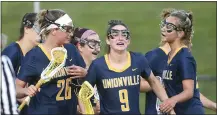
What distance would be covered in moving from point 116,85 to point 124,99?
16 cm

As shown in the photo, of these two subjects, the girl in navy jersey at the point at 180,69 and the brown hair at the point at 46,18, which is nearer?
the brown hair at the point at 46,18

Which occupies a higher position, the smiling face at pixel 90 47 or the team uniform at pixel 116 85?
the smiling face at pixel 90 47

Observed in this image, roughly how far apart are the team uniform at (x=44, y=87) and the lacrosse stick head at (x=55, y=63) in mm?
98

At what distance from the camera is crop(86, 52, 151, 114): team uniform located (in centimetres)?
872

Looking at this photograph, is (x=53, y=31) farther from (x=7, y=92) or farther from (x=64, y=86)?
(x=7, y=92)

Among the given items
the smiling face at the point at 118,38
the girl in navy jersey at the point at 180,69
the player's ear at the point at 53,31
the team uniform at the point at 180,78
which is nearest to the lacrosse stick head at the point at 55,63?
the player's ear at the point at 53,31

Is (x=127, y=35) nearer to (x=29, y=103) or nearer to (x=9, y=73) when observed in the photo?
(x=29, y=103)

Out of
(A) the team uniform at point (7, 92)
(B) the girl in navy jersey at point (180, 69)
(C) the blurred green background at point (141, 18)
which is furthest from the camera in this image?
(C) the blurred green background at point (141, 18)

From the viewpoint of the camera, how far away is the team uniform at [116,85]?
28.6 feet

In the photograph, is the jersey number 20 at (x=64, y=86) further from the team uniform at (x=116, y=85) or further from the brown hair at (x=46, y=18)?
the brown hair at (x=46, y=18)

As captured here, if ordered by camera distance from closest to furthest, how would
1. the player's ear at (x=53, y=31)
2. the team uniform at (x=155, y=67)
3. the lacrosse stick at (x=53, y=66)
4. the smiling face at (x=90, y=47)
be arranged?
1. the lacrosse stick at (x=53, y=66)
2. the player's ear at (x=53, y=31)
3. the team uniform at (x=155, y=67)
4. the smiling face at (x=90, y=47)

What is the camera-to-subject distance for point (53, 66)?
341 inches

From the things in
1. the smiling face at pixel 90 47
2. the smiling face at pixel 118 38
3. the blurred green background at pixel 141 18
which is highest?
the smiling face at pixel 118 38

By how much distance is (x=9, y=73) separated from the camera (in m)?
7.20
